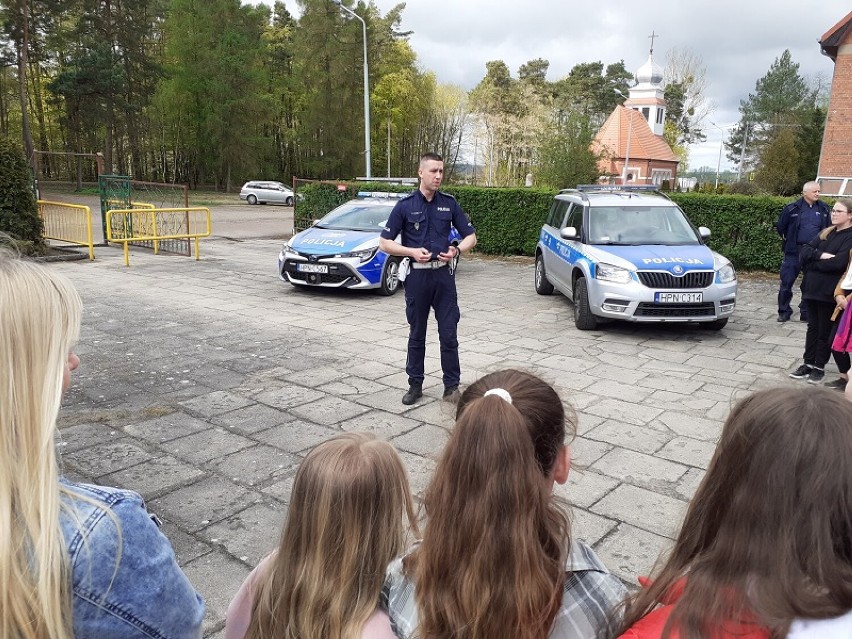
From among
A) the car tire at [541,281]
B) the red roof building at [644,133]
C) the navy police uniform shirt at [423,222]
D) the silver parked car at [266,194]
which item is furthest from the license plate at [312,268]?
the red roof building at [644,133]

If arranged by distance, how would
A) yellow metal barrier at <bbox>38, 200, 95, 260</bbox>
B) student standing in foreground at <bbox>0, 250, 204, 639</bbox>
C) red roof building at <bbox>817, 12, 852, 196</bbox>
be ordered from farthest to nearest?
1. red roof building at <bbox>817, 12, 852, 196</bbox>
2. yellow metal barrier at <bbox>38, 200, 95, 260</bbox>
3. student standing in foreground at <bbox>0, 250, 204, 639</bbox>

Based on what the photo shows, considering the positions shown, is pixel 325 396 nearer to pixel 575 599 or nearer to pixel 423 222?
pixel 423 222

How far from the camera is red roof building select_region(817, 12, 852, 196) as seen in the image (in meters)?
23.5

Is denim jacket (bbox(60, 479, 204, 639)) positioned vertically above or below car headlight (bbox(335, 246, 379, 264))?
above

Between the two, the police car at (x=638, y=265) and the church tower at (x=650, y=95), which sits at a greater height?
the church tower at (x=650, y=95)

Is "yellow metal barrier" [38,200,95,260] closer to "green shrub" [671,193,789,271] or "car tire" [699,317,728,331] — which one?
"car tire" [699,317,728,331]

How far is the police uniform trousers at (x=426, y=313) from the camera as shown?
569cm

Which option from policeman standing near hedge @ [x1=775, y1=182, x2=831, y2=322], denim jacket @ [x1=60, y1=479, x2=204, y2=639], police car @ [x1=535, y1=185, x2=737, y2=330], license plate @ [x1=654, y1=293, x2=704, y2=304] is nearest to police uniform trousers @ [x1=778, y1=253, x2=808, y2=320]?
policeman standing near hedge @ [x1=775, y1=182, x2=831, y2=322]

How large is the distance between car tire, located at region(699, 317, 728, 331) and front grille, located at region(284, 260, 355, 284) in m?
5.07

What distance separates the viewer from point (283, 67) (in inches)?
2203

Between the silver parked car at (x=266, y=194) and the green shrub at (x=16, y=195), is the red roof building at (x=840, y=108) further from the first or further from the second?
the silver parked car at (x=266, y=194)

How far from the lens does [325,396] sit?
571 cm

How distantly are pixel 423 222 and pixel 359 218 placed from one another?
5884 millimetres

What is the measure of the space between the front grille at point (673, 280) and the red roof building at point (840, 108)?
19051 millimetres
